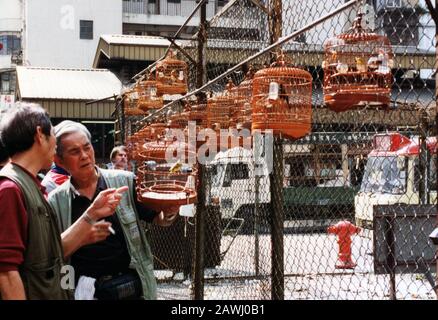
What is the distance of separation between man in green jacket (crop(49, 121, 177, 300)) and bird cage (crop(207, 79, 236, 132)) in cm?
171

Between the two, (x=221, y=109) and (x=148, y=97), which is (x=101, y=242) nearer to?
(x=221, y=109)

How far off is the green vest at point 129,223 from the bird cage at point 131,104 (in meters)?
6.30

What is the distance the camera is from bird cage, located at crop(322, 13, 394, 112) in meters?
3.19

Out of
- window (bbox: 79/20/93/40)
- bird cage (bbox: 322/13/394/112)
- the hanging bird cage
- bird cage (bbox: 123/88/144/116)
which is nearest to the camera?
bird cage (bbox: 322/13/394/112)

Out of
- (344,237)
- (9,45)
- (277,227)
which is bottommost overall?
(344,237)

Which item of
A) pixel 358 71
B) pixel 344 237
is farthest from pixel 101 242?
pixel 344 237

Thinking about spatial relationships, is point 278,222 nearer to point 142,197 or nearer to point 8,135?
point 142,197

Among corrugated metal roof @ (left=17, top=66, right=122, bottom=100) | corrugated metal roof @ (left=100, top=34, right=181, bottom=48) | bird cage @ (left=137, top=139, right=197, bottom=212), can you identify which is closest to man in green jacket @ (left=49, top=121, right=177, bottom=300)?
bird cage @ (left=137, top=139, right=197, bottom=212)

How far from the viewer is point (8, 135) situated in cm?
269

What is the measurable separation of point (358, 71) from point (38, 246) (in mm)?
2133

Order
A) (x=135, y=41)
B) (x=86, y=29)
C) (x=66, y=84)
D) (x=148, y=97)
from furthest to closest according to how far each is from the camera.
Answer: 1. (x=86, y=29)
2. (x=135, y=41)
3. (x=66, y=84)
4. (x=148, y=97)

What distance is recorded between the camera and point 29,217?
8.39 feet

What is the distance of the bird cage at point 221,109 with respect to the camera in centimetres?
491

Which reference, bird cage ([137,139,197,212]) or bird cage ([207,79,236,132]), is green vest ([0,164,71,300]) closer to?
bird cage ([137,139,197,212])
